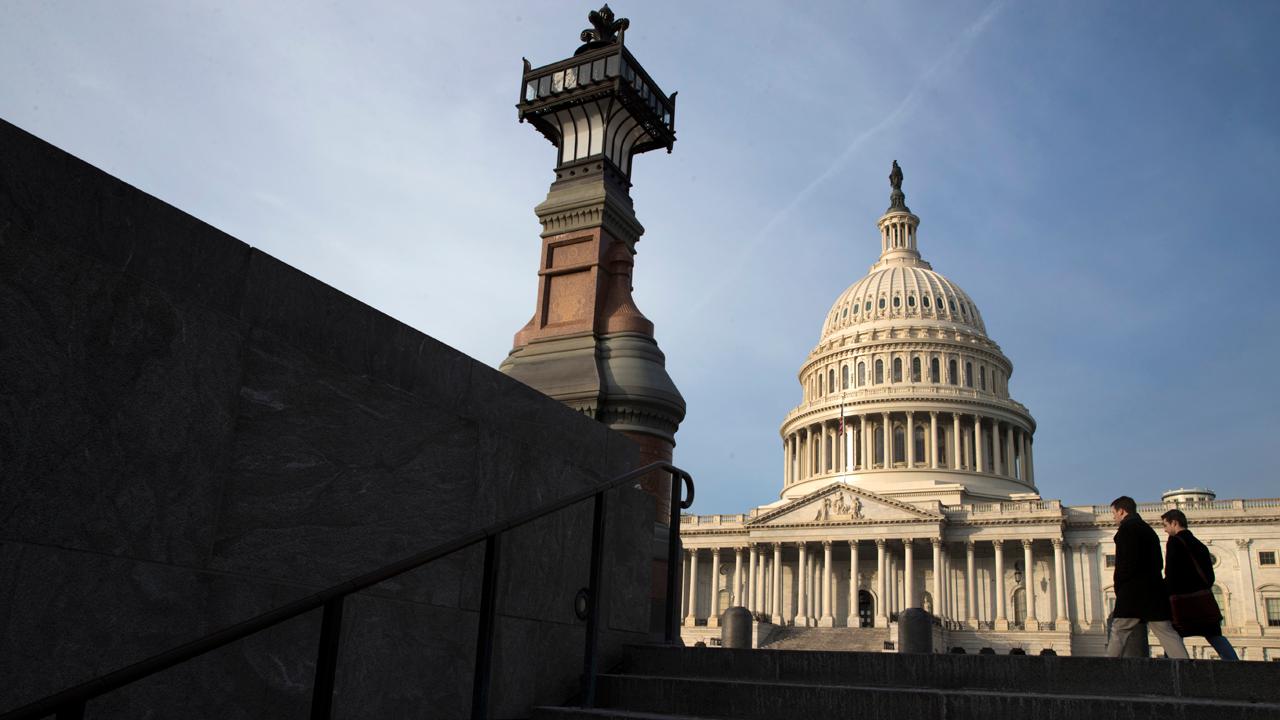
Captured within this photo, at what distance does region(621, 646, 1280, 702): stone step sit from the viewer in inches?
227

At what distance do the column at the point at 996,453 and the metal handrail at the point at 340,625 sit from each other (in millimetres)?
84135

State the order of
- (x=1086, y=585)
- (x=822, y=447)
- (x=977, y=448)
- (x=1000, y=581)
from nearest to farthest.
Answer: (x=1086, y=585) < (x=1000, y=581) < (x=977, y=448) < (x=822, y=447)

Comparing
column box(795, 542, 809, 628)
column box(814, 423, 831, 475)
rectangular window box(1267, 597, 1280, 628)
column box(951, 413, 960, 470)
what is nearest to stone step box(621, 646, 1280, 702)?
column box(795, 542, 809, 628)

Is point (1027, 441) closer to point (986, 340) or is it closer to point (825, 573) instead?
point (986, 340)

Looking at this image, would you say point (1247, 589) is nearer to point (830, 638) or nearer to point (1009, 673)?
point (830, 638)

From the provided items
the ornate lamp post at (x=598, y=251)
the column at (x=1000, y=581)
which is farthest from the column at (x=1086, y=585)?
the ornate lamp post at (x=598, y=251)

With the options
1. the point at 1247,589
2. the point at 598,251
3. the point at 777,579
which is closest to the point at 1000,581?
the point at 1247,589

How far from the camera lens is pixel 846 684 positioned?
20.4 ft

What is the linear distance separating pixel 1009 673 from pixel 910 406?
8305 centimetres

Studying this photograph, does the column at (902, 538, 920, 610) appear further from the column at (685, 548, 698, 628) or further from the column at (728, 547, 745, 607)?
the column at (685, 548, 698, 628)

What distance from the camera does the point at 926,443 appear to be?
85750 mm

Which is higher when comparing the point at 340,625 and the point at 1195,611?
the point at 1195,611

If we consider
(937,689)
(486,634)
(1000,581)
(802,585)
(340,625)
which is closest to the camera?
(340,625)

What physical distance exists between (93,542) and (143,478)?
341 mm
